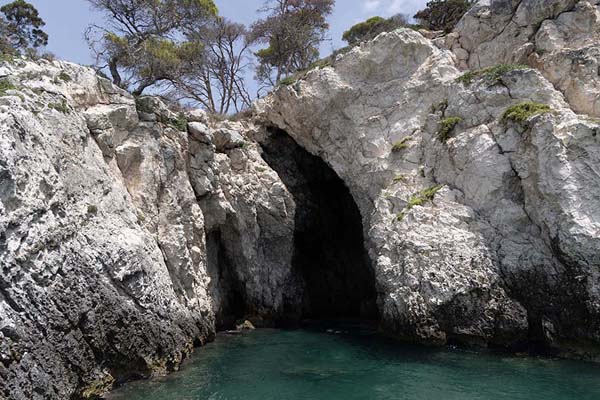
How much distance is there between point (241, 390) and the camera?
1229 cm

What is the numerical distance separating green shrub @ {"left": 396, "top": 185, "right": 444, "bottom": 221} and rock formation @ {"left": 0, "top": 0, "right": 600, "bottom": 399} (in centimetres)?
10

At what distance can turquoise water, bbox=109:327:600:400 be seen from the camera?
459 inches

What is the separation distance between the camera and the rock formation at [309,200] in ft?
36.6

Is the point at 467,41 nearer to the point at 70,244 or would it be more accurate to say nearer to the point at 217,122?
the point at 217,122

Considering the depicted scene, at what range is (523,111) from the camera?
54.9ft

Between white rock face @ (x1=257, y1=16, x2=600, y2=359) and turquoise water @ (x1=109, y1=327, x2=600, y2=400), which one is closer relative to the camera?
turquoise water @ (x1=109, y1=327, x2=600, y2=400)

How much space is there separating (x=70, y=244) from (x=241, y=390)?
5.86 metres

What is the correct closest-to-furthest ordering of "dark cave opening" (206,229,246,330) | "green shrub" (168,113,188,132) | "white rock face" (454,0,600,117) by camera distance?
"white rock face" (454,0,600,117) → "green shrub" (168,113,188,132) → "dark cave opening" (206,229,246,330)

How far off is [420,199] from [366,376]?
302 inches

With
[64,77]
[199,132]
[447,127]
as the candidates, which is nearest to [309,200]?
[199,132]

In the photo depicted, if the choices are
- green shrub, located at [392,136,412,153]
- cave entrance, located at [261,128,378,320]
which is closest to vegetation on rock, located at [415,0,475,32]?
green shrub, located at [392,136,412,153]

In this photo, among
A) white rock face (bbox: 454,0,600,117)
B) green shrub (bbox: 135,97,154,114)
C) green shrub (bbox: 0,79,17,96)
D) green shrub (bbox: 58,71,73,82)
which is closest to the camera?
green shrub (bbox: 0,79,17,96)

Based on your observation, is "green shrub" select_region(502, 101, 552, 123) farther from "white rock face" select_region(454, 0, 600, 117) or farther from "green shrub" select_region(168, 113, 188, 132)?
"green shrub" select_region(168, 113, 188, 132)

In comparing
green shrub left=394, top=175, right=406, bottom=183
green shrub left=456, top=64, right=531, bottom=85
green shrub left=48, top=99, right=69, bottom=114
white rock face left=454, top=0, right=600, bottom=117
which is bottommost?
green shrub left=394, top=175, right=406, bottom=183
